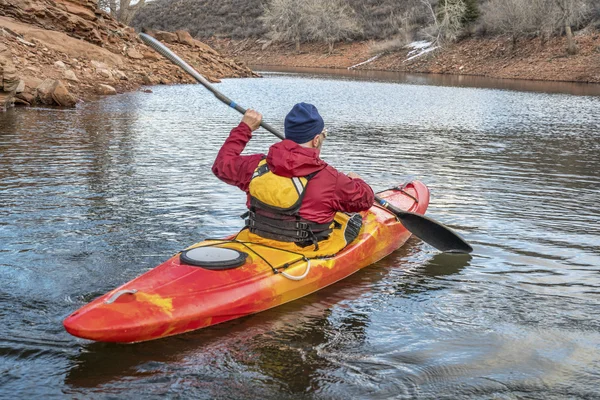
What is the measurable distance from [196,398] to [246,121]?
252 cm

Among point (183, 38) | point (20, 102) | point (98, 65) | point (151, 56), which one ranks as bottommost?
point (20, 102)

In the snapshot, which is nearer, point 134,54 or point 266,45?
point 134,54

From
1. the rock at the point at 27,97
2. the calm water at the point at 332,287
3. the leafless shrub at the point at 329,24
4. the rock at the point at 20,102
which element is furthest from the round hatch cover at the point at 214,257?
the leafless shrub at the point at 329,24

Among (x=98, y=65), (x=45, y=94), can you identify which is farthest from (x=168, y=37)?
(x=45, y=94)

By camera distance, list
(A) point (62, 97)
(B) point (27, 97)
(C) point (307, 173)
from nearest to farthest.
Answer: (C) point (307, 173) → (B) point (27, 97) → (A) point (62, 97)

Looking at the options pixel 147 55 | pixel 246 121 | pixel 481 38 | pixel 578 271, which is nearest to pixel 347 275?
pixel 246 121

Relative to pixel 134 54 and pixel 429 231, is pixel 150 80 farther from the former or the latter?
pixel 429 231

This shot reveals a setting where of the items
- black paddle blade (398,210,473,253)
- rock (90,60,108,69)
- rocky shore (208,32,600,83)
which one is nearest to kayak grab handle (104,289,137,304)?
black paddle blade (398,210,473,253)

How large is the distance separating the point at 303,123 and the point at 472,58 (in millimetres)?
43389

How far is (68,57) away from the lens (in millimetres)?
21516

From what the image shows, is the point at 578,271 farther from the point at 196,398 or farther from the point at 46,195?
the point at 46,195

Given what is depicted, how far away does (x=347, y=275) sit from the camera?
6117 millimetres

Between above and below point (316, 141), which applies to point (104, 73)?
above

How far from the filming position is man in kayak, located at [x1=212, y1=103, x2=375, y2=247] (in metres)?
5.18
